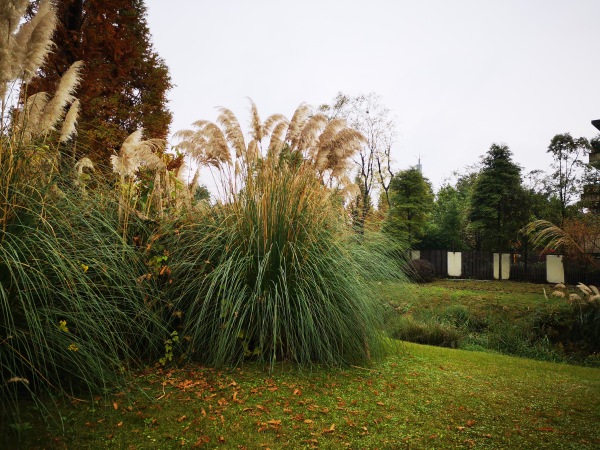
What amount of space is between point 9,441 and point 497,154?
22025mm

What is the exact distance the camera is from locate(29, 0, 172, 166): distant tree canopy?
6137 millimetres

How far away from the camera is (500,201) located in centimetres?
1978

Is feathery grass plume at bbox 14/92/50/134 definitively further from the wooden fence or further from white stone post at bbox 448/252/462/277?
white stone post at bbox 448/252/462/277

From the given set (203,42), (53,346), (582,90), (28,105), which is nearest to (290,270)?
(53,346)

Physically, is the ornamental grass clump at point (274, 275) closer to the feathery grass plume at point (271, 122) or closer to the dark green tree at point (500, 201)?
the feathery grass plume at point (271, 122)

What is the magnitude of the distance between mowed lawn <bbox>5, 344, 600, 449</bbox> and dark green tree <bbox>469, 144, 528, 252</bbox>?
18.2 metres

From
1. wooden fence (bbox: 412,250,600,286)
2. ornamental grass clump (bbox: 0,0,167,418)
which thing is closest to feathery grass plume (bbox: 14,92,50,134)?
ornamental grass clump (bbox: 0,0,167,418)

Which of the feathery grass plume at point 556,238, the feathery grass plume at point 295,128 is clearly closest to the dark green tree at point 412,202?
the feathery grass plume at point 556,238

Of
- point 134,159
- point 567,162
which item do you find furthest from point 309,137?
point 567,162

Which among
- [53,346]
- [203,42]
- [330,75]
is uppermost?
[330,75]

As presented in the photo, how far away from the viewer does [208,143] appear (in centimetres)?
422

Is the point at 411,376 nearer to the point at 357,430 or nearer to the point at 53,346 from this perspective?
the point at 357,430

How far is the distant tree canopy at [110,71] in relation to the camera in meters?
6.14

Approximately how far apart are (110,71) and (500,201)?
18.8m
